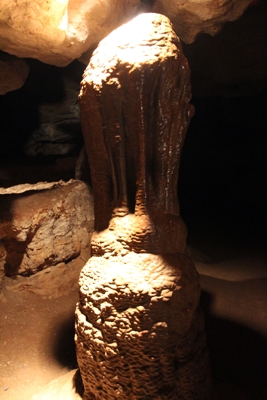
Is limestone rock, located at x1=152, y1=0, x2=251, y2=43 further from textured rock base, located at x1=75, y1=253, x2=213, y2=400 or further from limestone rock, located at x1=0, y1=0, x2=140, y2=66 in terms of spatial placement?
textured rock base, located at x1=75, y1=253, x2=213, y2=400

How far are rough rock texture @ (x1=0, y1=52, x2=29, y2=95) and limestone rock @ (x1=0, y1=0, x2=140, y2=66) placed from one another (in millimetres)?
566

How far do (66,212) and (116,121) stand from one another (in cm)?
188

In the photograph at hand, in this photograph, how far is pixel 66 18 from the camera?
243cm

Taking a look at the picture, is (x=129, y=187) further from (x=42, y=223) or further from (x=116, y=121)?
(x=42, y=223)

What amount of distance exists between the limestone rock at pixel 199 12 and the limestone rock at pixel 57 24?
28cm

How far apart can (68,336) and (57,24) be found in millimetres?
2483

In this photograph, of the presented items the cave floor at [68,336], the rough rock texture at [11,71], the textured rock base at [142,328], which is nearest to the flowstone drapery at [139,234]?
the textured rock base at [142,328]

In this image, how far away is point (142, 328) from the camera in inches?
54.3

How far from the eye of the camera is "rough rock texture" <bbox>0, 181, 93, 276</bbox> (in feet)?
9.49

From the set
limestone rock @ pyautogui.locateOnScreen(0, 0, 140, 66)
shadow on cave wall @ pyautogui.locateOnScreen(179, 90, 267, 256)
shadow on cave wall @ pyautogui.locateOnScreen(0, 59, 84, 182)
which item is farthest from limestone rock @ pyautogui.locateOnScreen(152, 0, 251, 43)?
shadow on cave wall @ pyautogui.locateOnScreen(179, 90, 267, 256)

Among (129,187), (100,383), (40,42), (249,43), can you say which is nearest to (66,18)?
(40,42)

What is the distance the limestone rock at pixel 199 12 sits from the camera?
8.71 ft

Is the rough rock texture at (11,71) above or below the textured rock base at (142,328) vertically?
above

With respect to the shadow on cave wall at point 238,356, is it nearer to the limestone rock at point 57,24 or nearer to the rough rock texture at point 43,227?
the rough rock texture at point 43,227
